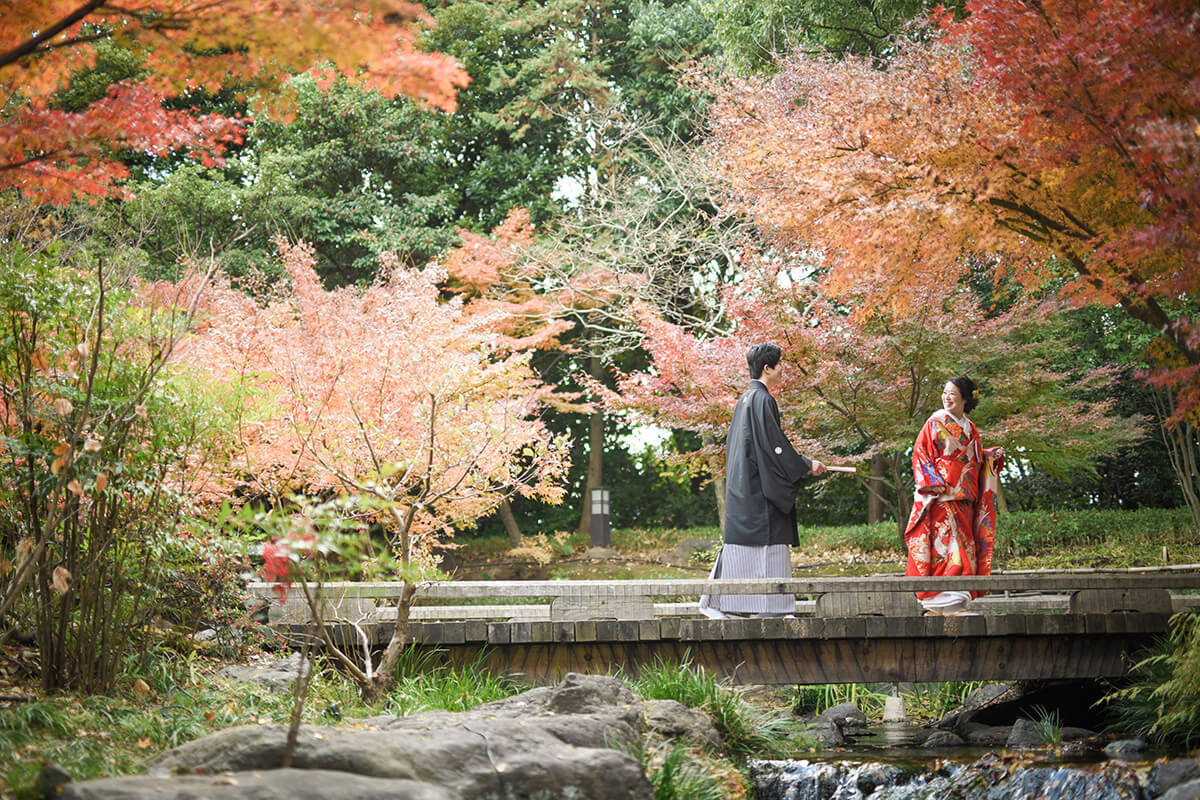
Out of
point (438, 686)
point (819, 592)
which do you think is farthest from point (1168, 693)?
point (438, 686)

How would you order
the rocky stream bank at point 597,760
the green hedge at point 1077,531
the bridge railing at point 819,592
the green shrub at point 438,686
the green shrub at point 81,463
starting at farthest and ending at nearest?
the green hedge at point 1077,531, the bridge railing at point 819,592, the green shrub at point 438,686, the green shrub at point 81,463, the rocky stream bank at point 597,760

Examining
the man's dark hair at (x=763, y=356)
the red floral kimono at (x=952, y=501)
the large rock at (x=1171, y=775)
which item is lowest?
the large rock at (x=1171, y=775)

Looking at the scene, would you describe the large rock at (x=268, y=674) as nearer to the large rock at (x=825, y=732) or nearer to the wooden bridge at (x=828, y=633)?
the wooden bridge at (x=828, y=633)

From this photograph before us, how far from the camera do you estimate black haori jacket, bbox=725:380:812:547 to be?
692cm

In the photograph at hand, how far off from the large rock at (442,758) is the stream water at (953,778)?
1693 mm

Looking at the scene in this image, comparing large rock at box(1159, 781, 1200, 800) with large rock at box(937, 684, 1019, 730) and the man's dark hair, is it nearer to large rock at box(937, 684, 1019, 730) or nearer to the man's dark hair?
large rock at box(937, 684, 1019, 730)

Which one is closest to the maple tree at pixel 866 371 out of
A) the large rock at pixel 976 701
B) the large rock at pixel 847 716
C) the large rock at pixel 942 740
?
the large rock at pixel 976 701

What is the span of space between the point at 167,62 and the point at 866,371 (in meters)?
8.54

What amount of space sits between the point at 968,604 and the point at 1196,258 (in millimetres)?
3010

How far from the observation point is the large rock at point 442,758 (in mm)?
3258

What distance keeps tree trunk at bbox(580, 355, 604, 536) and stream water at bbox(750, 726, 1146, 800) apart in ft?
45.0

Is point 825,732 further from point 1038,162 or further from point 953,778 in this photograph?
point 1038,162

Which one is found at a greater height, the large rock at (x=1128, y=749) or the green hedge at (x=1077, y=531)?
the green hedge at (x=1077, y=531)

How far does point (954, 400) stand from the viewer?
7414 mm
